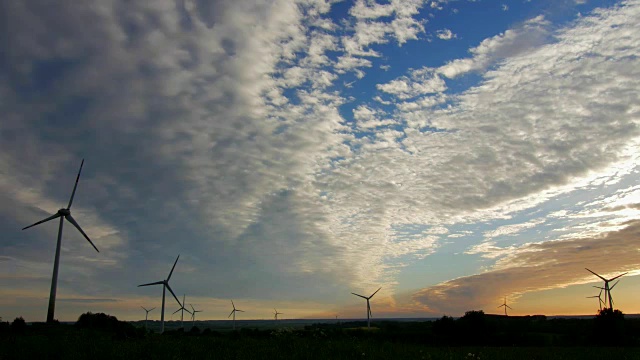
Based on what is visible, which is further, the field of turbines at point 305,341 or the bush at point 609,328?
the bush at point 609,328

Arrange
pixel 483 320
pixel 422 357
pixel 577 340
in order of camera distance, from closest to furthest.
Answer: pixel 422 357 → pixel 577 340 → pixel 483 320

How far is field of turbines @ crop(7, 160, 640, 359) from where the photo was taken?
2758 cm

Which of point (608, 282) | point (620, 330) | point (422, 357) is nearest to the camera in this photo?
point (422, 357)

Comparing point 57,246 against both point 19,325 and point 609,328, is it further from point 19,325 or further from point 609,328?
point 609,328

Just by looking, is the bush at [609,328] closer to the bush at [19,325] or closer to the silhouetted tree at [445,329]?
the silhouetted tree at [445,329]

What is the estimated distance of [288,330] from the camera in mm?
46406

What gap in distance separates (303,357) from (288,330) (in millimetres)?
21876

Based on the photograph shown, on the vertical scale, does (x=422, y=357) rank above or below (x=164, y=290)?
below

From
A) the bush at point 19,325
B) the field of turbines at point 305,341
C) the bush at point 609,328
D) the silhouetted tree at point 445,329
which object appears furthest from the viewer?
the silhouetted tree at point 445,329

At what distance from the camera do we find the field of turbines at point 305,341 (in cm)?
2758

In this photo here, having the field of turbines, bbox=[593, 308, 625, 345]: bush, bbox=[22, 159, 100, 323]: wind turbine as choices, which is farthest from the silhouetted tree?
bbox=[22, 159, 100, 323]: wind turbine

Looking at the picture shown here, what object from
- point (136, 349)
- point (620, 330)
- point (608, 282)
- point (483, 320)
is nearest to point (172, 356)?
point (136, 349)

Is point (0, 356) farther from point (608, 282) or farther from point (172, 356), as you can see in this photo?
point (608, 282)

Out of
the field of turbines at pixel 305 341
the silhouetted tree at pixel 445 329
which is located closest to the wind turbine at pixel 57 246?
the field of turbines at pixel 305 341
